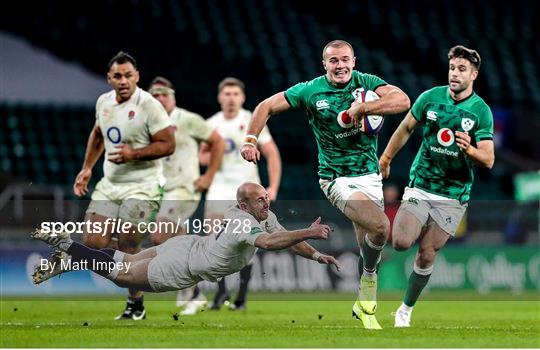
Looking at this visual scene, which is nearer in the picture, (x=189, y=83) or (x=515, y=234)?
(x=515, y=234)

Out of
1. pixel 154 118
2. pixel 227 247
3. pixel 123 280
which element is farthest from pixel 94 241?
pixel 227 247

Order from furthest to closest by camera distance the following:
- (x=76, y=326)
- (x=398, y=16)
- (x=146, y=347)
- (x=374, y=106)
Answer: (x=398, y=16)
(x=76, y=326)
(x=374, y=106)
(x=146, y=347)

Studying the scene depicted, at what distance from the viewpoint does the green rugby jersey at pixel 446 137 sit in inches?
439

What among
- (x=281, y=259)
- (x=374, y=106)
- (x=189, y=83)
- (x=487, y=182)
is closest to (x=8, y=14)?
(x=189, y=83)

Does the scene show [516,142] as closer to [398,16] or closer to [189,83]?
[398,16]

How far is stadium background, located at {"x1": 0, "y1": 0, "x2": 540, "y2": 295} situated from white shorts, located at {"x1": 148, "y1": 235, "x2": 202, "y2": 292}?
568cm

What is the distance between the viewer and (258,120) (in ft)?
35.1

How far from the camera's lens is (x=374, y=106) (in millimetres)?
10320

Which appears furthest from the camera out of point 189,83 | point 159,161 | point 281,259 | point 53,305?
point 189,83

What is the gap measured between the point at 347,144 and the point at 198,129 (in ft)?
11.5

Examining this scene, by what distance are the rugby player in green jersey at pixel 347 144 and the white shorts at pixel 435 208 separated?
62cm

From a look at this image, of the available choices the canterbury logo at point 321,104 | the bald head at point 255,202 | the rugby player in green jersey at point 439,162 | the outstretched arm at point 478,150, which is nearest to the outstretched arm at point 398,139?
the rugby player in green jersey at point 439,162

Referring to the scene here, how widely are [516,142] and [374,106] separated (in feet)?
53.3
